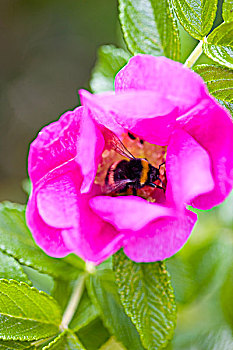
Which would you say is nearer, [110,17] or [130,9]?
[130,9]

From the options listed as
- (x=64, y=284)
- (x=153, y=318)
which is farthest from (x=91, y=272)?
(x=153, y=318)

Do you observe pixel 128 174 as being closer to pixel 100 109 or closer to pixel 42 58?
pixel 100 109

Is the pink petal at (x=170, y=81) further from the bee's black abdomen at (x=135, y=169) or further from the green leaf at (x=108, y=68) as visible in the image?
the green leaf at (x=108, y=68)

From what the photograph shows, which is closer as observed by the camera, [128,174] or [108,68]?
[128,174]

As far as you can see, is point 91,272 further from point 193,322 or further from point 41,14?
point 41,14

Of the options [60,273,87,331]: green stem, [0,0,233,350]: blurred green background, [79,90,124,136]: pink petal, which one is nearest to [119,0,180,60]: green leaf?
[79,90,124,136]: pink petal

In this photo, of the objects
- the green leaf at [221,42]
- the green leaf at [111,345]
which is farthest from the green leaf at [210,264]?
the green leaf at [221,42]

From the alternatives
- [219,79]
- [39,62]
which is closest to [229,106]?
[219,79]
